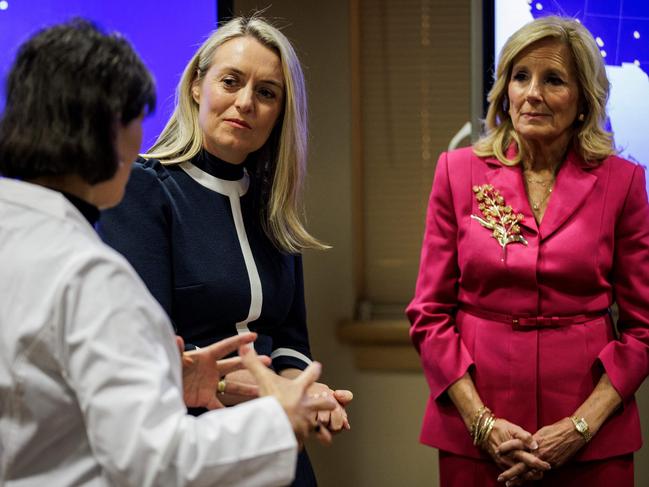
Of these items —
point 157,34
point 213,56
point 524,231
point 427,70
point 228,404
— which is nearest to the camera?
point 228,404

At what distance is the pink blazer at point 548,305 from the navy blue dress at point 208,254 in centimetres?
44

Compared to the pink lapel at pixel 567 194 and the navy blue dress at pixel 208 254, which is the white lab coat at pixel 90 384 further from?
the pink lapel at pixel 567 194

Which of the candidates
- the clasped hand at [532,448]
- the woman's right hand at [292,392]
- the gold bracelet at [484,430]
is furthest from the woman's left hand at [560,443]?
the woman's right hand at [292,392]

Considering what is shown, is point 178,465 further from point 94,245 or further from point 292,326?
point 292,326

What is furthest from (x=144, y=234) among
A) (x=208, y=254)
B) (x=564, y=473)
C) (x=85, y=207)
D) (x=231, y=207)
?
(x=564, y=473)

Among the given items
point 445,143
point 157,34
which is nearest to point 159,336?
point 157,34

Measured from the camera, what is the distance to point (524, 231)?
94.9 inches

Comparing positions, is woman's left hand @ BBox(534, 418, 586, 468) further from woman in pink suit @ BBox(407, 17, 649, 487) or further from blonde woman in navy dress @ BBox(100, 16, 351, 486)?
Answer: blonde woman in navy dress @ BBox(100, 16, 351, 486)

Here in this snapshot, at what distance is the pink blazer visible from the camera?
236 cm

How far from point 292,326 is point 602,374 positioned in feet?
2.62

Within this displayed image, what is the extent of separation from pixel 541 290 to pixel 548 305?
41 millimetres

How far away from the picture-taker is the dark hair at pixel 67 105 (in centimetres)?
126

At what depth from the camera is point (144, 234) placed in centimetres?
199

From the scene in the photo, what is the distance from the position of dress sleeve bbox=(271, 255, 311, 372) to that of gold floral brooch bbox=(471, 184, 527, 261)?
1.69 feet
